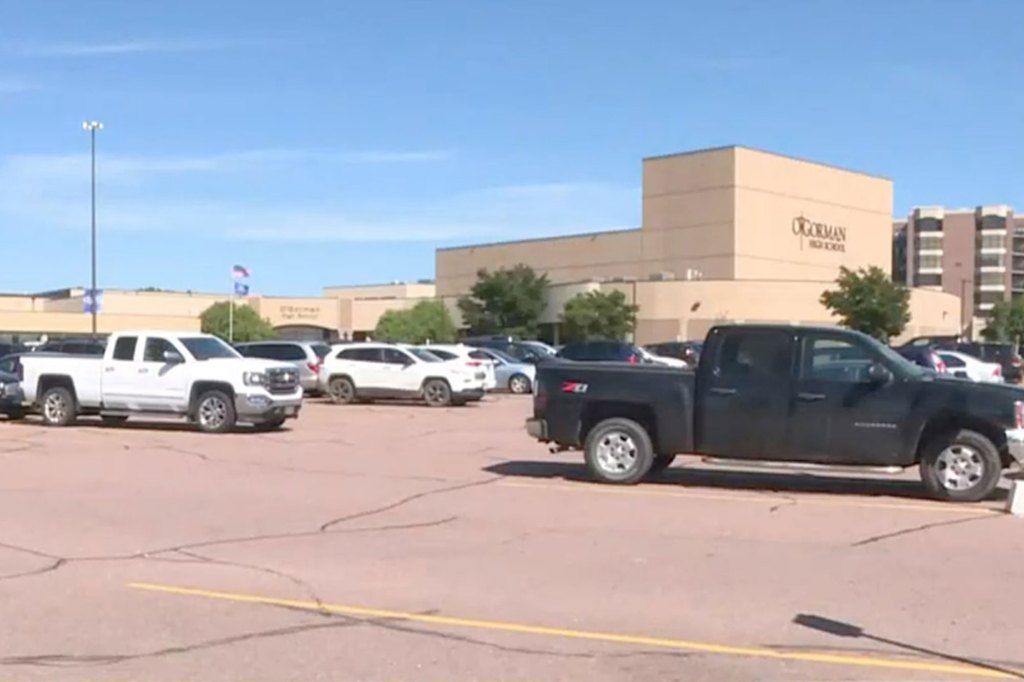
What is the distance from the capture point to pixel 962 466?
47.7 feet

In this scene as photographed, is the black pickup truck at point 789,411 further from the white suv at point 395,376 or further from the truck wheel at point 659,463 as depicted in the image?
the white suv at point 395,376

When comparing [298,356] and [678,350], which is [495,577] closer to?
[298,356]

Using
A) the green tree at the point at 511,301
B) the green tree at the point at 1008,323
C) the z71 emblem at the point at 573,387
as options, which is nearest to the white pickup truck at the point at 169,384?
the z71 emblem at the point at 573,387

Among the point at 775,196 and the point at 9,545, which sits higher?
the point at 775,196

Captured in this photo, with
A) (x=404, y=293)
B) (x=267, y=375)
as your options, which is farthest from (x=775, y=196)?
(x=267, y=375)

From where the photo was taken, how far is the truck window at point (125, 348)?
25391mm

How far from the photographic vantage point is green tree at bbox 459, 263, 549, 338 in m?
102

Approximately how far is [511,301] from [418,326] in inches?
294

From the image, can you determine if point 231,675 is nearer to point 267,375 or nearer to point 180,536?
point 180,536

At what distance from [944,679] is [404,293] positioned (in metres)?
148

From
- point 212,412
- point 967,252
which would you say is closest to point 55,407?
point 212,412

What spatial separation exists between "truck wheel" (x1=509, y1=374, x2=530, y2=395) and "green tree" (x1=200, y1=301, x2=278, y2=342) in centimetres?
5506

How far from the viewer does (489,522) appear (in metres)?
13.1

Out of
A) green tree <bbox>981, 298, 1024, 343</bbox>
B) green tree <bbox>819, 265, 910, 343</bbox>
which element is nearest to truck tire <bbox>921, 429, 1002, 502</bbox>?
Result: green tree <bbox>819, 265, 910, 343</bbox>
